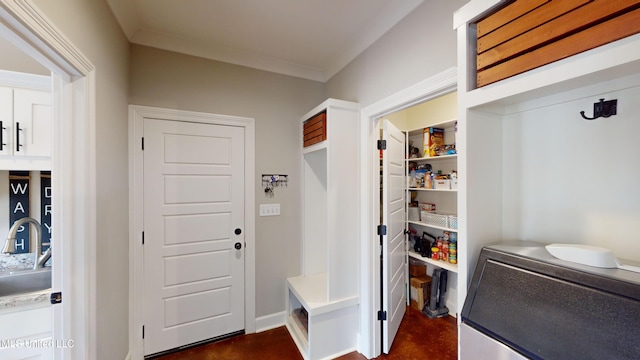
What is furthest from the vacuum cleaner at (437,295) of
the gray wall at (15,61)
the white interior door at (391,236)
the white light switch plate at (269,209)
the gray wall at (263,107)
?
the gray wall at (15,61)

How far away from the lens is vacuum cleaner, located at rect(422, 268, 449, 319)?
266 cm

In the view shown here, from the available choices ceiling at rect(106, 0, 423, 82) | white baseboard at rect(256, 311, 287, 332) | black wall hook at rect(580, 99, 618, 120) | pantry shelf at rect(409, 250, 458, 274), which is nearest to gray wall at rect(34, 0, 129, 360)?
ceiling at rect(106, 0, 423, 82)

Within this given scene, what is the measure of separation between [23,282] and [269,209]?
1676mm

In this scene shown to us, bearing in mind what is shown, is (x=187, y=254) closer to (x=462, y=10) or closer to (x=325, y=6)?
(x=325, y=6)

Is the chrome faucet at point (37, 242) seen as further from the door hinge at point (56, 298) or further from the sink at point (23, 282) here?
the door hinge at point (56, 298)

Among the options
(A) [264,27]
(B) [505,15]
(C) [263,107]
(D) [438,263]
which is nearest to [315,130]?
(C) [263,107]

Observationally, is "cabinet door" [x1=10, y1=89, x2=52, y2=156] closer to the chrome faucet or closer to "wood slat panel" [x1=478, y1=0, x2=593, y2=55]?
the chrome faucet

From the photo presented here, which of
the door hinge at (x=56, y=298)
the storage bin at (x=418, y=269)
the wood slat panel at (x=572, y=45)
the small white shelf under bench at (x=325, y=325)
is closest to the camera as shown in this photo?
the wood slat panel at (x=572, y=45)

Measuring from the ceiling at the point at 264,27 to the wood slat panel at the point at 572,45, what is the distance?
39.7 inches

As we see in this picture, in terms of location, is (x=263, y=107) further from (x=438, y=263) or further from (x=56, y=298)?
(x=438, y=263)

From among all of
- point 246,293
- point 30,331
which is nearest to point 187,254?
point 246,293

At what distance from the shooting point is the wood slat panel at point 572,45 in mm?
576

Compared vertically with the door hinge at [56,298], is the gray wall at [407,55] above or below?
above

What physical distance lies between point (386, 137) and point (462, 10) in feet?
3.75
